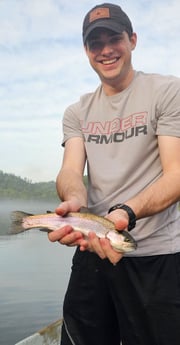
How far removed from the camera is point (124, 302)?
4.25 m

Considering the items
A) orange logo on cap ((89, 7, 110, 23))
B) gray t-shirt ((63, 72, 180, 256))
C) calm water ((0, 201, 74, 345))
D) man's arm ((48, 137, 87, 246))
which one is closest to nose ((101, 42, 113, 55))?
orange logo on cap ((89, 7, 110, 23))

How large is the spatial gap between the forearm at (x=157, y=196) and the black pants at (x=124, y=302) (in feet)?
1.66

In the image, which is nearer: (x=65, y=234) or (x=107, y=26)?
(x=65, y=234)

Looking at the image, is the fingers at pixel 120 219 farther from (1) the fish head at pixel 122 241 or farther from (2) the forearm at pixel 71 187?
(2) the forearm at pixel 71 187

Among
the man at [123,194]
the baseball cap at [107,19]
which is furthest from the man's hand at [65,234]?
the baseball cap at [107,19]

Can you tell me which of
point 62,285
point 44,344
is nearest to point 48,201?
point 62,285

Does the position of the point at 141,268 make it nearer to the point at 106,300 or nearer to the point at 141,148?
the point at 106,300

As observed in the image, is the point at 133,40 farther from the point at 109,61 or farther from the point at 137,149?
the point at 137,149

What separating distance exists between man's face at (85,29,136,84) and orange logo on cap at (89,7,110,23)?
17 cm

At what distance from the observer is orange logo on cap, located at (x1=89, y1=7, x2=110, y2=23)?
455 cm

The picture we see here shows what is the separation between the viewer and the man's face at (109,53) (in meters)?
4.52

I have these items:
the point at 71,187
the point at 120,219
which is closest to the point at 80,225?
the point at 120,219

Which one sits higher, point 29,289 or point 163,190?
point 163,190

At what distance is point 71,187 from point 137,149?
96 centimetres
